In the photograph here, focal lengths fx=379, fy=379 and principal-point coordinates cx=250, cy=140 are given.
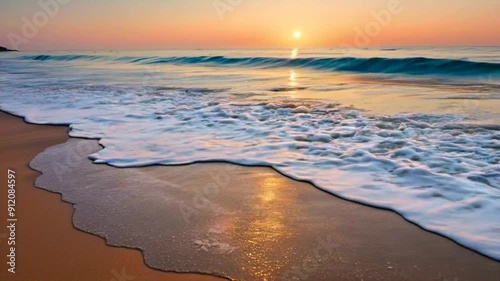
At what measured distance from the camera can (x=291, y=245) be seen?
2.54m

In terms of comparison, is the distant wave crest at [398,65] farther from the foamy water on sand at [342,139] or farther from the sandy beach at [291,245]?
the sandy beach at [291,245]

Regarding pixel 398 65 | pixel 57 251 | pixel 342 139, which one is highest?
pixel 398 65

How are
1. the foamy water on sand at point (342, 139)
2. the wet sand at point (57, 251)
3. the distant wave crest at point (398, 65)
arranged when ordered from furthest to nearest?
1. the distant wave crest at point (398, 65)
2. the foamy water on sand at point (342, 139)
3. the wet sand at point (57, 251)

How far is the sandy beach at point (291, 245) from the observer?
2244mm

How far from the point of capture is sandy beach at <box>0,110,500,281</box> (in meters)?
2.24

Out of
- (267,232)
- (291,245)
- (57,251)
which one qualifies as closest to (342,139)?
(267,232)

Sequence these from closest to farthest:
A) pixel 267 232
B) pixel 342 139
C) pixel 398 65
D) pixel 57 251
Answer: pixel 57 251 → pixel 267 232 → pixel 342 139 → pixel 398 65

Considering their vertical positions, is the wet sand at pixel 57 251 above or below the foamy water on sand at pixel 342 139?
below

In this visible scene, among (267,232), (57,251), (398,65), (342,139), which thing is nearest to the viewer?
(57,251)

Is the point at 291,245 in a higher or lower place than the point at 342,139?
lower

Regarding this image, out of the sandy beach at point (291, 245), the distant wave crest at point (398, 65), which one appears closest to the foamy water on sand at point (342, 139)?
the sandy beach at point (291, 245)

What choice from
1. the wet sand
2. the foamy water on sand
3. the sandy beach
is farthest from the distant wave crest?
the wet sand

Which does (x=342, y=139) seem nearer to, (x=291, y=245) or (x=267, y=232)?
(x=267, y=232)

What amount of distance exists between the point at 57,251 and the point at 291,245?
60.8 inches
